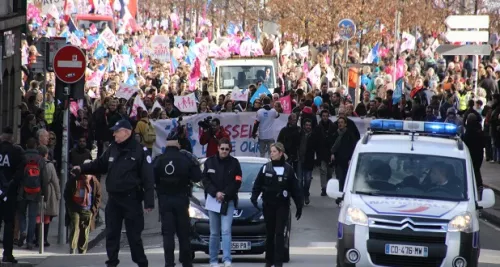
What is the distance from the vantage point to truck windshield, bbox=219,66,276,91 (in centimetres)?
4153

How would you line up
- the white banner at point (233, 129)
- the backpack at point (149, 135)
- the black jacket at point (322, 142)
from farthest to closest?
the white banner at point (233, 129) < the backpack at point (149, 135) < the black jacket at point (322, 142)

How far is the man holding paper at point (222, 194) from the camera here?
16812mm

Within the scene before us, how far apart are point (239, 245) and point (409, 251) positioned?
12.3 ft

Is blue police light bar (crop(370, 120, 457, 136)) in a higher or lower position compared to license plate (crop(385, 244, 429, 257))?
higher

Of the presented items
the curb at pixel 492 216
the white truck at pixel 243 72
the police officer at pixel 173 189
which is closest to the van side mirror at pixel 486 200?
the police officer at pixel 173 189

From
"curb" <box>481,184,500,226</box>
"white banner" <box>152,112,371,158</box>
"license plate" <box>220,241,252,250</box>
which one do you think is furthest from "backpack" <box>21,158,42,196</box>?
"white banner" <box>152,112,371,158</box>

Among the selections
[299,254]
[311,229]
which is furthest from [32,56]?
[299,254]

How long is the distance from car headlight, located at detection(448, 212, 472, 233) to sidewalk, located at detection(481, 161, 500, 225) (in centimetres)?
1066

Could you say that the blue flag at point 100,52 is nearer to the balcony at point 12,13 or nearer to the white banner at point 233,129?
the balcony at point 12,13

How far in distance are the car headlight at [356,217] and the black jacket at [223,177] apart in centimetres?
205

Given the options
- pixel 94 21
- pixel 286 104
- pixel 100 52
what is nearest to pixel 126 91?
pixel 286 104

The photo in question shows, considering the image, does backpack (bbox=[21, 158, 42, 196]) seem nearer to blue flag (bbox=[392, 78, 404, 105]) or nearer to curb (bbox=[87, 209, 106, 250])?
curb (bbox=[87, 209, 106, 250])

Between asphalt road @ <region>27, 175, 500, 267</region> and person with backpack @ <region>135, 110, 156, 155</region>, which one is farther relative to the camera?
person with backpack @ <region>135, 110, 156, 155</region>

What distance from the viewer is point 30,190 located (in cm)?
2011
